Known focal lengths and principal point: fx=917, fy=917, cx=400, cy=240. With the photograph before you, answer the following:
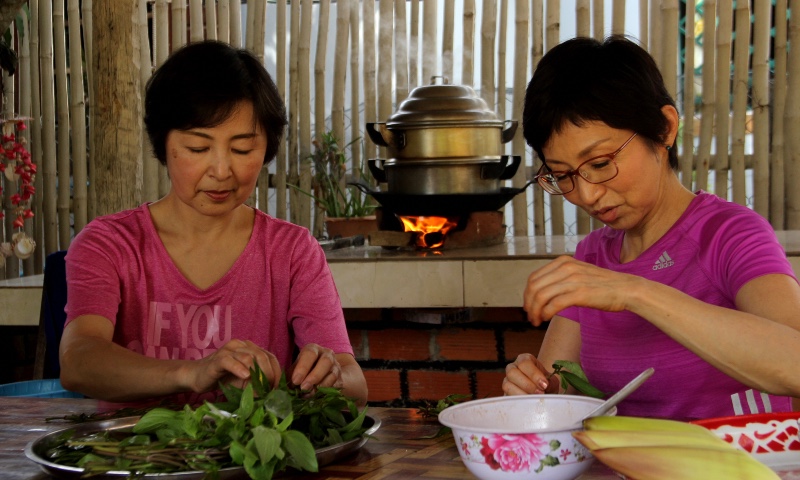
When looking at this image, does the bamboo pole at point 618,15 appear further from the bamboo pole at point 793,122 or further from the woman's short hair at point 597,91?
the woman's short hair at point 597,91

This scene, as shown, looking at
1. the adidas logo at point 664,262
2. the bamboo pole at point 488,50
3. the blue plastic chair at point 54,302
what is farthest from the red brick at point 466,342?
the bamboo pole at point 488,50

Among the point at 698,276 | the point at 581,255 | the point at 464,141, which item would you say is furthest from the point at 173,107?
the point at 464,141

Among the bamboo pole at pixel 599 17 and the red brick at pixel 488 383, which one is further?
the bamboo pole at pixel 599 17

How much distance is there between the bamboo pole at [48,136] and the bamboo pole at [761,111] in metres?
3.87

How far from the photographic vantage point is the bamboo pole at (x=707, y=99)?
450 centimetres

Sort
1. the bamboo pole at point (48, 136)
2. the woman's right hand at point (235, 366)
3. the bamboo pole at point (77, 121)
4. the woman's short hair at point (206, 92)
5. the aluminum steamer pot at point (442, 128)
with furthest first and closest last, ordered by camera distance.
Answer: the bamboo pole at point (48, 136), the bamboo pole at point (77, 121), the aluminum steamer pot at point (442, 128), the woman's short hair at point (206, 92), the woman's right hand at point (235, 366)

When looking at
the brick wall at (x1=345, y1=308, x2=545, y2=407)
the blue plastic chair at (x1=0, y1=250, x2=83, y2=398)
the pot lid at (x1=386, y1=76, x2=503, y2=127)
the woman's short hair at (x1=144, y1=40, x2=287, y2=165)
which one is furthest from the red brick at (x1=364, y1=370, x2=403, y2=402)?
the woman's short hair at (x1=144, y1=40, x2=287, y2=165)

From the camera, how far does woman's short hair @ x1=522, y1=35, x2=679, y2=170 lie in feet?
5.79

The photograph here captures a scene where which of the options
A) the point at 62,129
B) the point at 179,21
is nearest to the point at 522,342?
the point at 179,21

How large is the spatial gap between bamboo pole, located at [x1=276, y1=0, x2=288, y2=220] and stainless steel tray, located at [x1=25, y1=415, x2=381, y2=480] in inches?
137

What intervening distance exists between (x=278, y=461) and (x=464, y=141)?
7.92 feet

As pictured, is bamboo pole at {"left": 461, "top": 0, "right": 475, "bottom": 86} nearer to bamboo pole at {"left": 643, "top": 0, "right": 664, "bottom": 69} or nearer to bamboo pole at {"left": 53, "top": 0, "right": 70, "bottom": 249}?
bamboo pole at {"left": 643, "top": 0, "right": 664, "bottom": 69}

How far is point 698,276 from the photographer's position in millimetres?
1789

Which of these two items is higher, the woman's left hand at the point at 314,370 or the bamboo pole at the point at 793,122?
the bamboo pole at the point at 793,122
